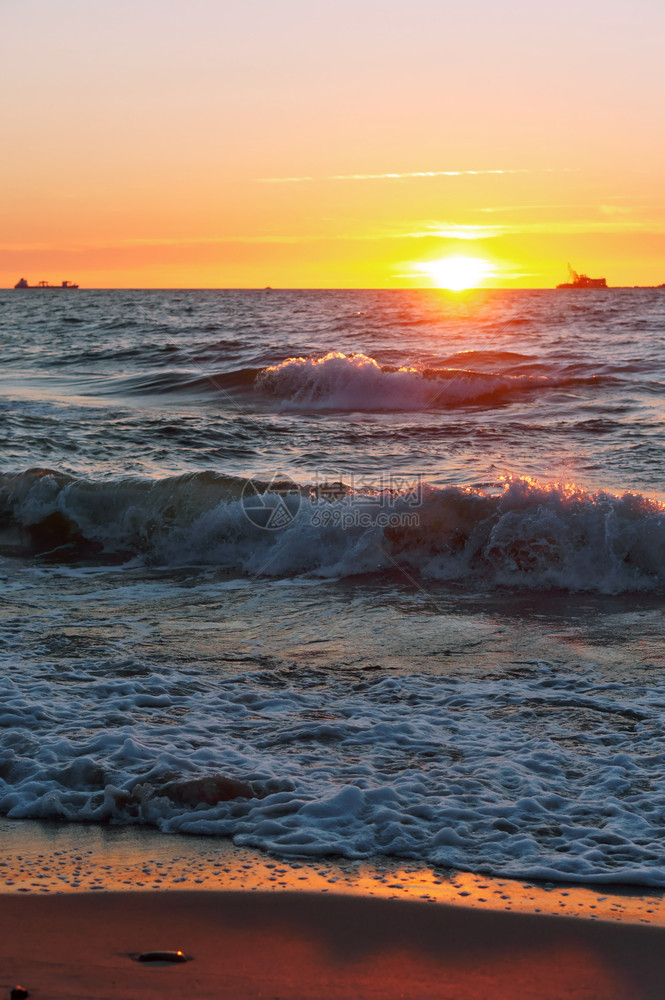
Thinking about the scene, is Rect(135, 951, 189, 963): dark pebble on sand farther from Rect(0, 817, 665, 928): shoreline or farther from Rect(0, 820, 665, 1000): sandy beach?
Rect(0, 817, 665, 928): shoreline

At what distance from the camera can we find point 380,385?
1839cm

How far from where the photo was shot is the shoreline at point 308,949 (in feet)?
8.03

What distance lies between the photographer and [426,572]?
7.71 m

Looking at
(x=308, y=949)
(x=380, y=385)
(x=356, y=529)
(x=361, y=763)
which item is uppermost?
(x=380, y=385)

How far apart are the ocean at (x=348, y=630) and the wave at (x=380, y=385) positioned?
1223 millimetres

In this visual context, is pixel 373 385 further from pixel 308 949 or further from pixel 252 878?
pixel 308 949

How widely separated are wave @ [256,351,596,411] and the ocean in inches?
48.1

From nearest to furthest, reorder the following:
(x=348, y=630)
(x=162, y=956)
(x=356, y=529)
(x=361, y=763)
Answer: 1. (x=162, y=956)
2. (x=361, y=763)
3. (x=348, y=630)
4. (x=356, y=529)

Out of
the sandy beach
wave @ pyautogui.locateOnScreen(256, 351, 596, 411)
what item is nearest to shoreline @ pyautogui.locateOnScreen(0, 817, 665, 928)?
the sandy beach

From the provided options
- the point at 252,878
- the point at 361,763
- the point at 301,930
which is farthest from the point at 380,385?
the point at 301,930

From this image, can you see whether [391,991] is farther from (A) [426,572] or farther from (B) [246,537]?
(B) [246,537]

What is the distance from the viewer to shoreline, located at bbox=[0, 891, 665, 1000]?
8.03 ft

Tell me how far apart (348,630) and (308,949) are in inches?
133

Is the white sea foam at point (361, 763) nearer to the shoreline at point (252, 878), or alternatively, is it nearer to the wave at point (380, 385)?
the shoreline at point (252, 878)
